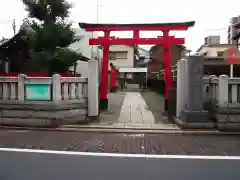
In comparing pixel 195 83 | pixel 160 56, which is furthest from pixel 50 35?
pixel 160 56

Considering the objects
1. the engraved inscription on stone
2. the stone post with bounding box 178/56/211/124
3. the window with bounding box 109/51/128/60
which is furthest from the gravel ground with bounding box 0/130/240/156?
the window with bounding box 109/51/128/60

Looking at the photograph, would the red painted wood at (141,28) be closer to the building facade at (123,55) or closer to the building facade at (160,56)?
the building facade at (160,56)

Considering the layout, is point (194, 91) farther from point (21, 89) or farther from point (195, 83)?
point (21, 89)

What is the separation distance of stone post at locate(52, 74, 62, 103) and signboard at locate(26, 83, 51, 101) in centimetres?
22

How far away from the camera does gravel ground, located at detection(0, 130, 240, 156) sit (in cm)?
621

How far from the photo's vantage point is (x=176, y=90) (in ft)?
33.7

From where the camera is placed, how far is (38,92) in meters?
8.82

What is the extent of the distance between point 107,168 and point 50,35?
1033 centimetres

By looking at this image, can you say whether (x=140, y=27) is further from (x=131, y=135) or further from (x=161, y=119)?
(x=131, y=135)

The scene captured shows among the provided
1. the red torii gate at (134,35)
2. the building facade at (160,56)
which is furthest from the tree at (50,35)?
the building facade at (160,56)

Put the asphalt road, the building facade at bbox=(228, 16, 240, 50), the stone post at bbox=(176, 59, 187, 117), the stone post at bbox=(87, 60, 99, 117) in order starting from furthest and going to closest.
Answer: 1. the building facade at bbox=(228, 16, 240, 50)
2. the stone post at bbox=(87, 60, 99, 117)
3. the stone post at bbox=(176, 59, 187, 117)
4. the asphalt road

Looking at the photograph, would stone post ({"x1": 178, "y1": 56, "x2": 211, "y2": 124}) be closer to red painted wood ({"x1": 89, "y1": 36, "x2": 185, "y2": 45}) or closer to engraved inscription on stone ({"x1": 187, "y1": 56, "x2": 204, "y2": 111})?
engraved inscription on stone ({"x1": 187, "y1": 56, "x2": 204, "y2": 111})

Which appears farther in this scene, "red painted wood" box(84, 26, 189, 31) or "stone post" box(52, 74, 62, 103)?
"red painted wood" box(84, 26, 189, 31)

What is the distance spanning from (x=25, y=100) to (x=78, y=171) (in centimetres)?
494
